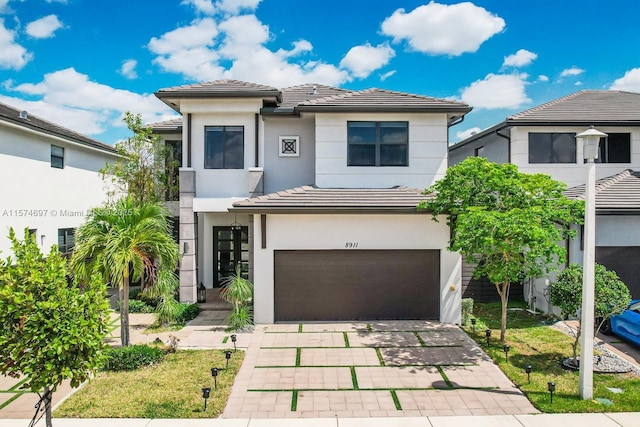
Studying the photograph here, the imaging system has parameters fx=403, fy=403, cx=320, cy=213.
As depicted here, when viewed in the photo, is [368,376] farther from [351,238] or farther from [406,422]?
[351,238]

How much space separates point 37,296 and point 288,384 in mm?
4801

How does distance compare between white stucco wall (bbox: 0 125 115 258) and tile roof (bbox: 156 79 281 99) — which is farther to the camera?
white stucco wall (bbox: 0 125 115 258)

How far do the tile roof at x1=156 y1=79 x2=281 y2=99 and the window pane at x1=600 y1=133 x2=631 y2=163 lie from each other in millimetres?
13000

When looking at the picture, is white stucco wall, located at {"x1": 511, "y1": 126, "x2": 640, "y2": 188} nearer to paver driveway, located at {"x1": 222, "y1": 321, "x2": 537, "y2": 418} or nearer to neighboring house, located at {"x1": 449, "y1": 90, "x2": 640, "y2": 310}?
neighboring house, located at {"x1": 449, "y1": 90, "x2": 640, "y2": 310}

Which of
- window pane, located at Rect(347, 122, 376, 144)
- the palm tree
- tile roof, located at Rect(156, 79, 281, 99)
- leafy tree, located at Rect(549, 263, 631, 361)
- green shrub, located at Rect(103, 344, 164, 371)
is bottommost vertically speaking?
green shrub, located at Rect(103, 344, 164, 371)

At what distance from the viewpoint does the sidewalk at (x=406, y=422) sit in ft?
21.6

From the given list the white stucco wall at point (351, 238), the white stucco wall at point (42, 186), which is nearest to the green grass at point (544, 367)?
the white stucco wall at point (351, 238)

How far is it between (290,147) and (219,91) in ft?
10.4

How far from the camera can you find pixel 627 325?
10164 mm

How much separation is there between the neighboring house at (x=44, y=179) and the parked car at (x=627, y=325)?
58.7ft

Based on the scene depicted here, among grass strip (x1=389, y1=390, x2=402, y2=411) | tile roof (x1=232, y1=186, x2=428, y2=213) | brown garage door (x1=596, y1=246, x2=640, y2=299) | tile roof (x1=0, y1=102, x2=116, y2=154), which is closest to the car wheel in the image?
brown garage door (x1=596, y1=246, x2=640, y2=299)

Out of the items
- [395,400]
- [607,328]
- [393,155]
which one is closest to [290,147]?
[393,155]

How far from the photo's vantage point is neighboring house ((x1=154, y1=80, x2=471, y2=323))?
12227mm

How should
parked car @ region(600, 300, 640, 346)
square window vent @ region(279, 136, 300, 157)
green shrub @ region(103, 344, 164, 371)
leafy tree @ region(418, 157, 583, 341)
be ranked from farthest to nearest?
square window vent @ region(279, 136, 300, 157), parked car @ region(600, 300, 640, 346), leafy tree @ region(418, 157, 583, 341), green shrub @ region(103, 344, 164, 371)
